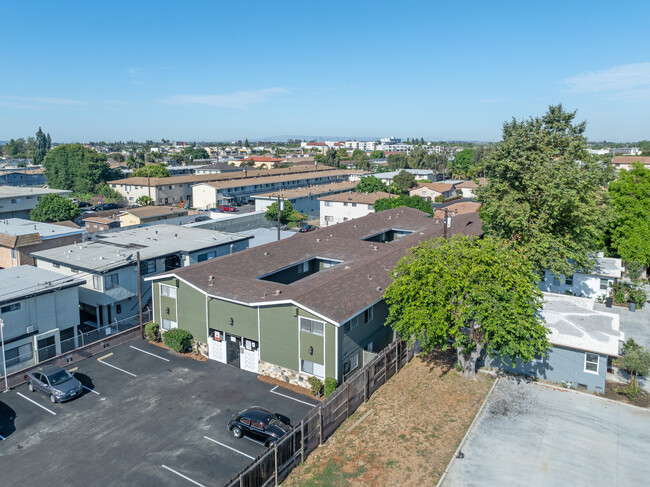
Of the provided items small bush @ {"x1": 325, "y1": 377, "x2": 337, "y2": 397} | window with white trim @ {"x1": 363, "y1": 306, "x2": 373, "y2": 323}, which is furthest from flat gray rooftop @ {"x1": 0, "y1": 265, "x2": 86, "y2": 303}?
window with white trim @ {"x1": 363, "y1": 306, "x2": 373, "y2": 323}

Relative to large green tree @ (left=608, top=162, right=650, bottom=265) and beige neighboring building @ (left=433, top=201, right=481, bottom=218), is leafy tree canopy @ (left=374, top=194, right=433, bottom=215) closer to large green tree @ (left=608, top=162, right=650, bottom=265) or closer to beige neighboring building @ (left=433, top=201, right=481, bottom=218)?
beige neighboring building @ (left=433, top=201, right=481, bottom=218)

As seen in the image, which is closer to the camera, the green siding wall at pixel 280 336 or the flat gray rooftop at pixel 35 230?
the green siding wall at pixel 280 336

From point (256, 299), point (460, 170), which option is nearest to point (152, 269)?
point (256, 299)

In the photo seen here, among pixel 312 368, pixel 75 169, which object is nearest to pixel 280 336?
pixel 312 368

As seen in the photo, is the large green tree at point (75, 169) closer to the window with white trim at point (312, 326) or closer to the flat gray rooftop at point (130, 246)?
the flat gray rooftop at point (130, 246)

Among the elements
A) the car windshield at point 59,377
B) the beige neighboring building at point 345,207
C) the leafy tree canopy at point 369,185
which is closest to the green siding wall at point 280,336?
the car windshield at point 59,377

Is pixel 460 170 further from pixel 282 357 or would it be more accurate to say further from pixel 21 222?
pixel 282 357
